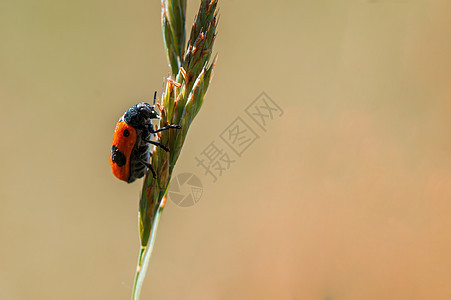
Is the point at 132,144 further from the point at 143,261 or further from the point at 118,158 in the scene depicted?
the point at 143,261

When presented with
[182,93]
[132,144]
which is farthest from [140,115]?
[182,93]

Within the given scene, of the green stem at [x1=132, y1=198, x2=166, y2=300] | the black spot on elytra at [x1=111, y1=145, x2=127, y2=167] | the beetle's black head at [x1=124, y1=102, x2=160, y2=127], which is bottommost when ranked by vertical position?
the green stem at [x1=132, y1=198, x2=166, y2=300]

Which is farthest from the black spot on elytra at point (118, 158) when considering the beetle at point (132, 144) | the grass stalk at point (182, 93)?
the grass stalk at point (182, 93)

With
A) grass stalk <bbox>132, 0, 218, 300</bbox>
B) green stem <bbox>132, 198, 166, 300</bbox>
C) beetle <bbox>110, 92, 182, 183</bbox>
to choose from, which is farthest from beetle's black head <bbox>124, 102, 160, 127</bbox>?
green stem <bbox>132, 198, 166, 300</bbox>

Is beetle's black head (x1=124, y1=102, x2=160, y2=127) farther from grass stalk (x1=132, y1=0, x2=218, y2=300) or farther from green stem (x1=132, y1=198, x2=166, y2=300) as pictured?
green stem (x1=132, y1=198, x2=166, y2=300)

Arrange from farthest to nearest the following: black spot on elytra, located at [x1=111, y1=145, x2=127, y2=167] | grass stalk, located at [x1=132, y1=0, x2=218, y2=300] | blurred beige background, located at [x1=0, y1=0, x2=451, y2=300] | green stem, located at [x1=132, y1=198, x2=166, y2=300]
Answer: blurred beige background, located at [x1=0, y1=0, x2=451, y2=300] → black spot on elytra, located at [x1=111, y1=145, x2=127, y2=167] → grass stalk, located at [x1=132, y1=0, x2=218, y2=300] → green stem, located at [x1=132, y1=198, x2=166, y2=300]

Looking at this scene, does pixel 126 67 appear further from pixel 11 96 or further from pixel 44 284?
pixel 44 284

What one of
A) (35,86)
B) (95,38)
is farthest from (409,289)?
(35,86)
